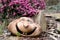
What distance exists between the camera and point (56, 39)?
521 cm

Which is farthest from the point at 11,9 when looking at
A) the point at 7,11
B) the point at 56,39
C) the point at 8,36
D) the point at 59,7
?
the point at 59,7

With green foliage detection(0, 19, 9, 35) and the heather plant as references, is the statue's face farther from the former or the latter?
the heather plant

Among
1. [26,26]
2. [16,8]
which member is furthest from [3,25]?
[26,26]

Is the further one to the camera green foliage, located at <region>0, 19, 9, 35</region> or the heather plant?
the heather plant

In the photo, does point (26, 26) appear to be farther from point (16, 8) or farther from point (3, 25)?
point (16, 8)

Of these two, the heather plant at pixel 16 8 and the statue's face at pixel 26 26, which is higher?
the heather plant at pixel 16 8

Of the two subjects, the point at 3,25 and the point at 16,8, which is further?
the point at 16,8

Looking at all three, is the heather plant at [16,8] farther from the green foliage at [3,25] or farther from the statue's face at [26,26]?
the statue's face at [26,26]

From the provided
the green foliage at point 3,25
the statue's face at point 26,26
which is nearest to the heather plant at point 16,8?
the green foliage at point 3,25

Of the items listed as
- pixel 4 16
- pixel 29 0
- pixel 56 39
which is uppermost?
pixel 29 0

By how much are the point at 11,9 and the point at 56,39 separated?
1.49m

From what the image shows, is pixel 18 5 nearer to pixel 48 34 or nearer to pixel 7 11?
pixel 7 11

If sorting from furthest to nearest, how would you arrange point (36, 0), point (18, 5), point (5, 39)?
1. point (36, 0)
2. point (18, 5)
3. point (5, 39)

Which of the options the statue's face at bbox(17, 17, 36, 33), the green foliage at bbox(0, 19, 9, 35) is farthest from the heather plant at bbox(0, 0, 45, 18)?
the statue's face at bbox(17, 17, 36, 33)
